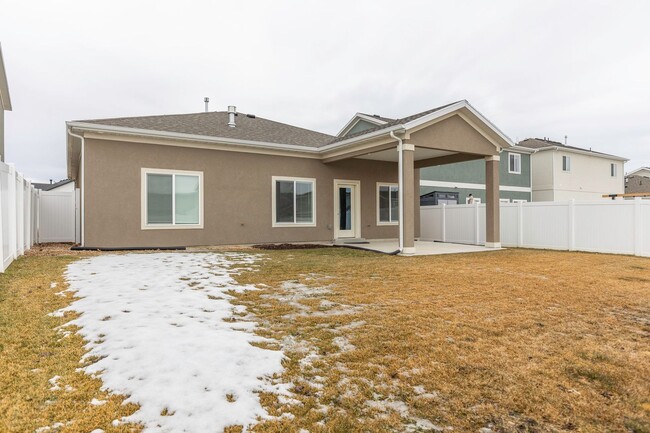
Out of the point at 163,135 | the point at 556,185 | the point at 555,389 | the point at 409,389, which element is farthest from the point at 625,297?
the point at 556,185

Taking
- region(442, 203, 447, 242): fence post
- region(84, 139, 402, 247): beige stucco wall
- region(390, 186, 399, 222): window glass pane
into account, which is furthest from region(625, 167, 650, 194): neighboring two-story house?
region(84, 139, 402, 247): beige stucco wall

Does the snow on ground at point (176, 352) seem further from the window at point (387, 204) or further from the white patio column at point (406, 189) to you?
the window at point (387, 204)

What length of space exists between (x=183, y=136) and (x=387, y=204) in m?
8.04

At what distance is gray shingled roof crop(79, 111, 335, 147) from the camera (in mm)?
11133

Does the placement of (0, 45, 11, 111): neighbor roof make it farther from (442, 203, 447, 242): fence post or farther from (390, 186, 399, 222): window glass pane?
(442, 203, 447, 242): fence post

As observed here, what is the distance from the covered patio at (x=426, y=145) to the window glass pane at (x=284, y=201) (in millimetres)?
1753

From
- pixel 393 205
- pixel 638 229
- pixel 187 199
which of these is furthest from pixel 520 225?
pixel 187 199

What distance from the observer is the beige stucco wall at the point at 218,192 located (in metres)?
10.3

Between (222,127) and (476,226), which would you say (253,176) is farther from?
(476,226)

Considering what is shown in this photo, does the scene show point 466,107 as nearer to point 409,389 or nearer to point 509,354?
point 509,354

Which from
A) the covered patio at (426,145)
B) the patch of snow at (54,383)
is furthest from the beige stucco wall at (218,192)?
the patch of snow at (54,383)

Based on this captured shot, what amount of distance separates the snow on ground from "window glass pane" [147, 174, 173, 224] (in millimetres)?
5260

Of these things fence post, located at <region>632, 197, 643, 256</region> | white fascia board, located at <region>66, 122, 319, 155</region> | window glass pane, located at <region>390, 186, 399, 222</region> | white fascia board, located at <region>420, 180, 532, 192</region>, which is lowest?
fence post, located at <region>632, 197, 643, 256</region>

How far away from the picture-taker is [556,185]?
25.2 meters
